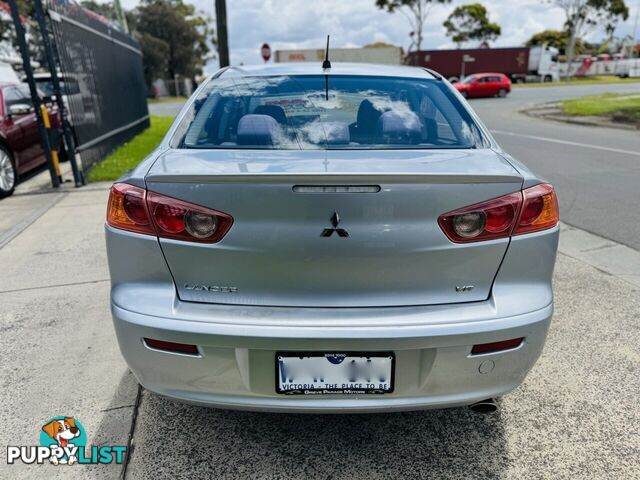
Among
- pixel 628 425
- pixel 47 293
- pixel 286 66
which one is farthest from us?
pixel 47 293

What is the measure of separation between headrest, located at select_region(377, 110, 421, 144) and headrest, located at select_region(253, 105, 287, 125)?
48cm

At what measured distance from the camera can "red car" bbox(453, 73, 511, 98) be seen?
29031 mm

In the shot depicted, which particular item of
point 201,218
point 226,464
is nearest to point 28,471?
point 226,464

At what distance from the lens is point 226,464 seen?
2133 millimetres

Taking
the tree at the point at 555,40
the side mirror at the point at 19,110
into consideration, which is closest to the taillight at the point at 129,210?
the side mirror at the point at 19,110

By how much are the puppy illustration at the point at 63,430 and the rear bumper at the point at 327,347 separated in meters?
0.73

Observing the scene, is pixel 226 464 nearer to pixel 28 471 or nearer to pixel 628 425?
pixel 28 471

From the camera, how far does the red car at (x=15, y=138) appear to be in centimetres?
730

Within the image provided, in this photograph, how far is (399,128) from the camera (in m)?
2.47

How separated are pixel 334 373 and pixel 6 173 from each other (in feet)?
23.8

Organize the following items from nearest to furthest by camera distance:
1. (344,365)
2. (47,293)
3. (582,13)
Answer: (344,365) → (47,293) → (582,13)

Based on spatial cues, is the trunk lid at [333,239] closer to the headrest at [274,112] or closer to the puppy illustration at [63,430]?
the headrest at [274,112]

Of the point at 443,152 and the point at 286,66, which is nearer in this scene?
the point at 443,152

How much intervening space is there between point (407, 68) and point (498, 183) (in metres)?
1.65
